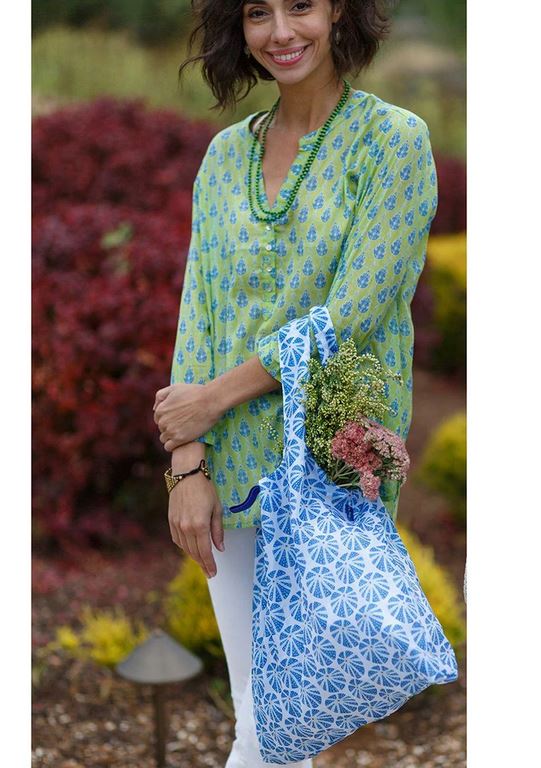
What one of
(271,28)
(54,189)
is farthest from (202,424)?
(54,189)

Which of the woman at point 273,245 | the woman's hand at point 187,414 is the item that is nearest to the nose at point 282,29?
the woman at point 273,245

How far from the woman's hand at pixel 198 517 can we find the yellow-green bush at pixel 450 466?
2.77 metres

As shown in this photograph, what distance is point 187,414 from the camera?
→ 2006mm

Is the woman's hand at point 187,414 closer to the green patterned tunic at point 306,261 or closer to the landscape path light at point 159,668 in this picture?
the green patterned tunic at point 306,261

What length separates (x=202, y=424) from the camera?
200 centimetres

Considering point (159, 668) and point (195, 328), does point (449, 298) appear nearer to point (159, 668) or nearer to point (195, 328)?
point (159, 668)

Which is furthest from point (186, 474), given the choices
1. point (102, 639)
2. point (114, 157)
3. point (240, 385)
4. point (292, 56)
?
point (114, 157)

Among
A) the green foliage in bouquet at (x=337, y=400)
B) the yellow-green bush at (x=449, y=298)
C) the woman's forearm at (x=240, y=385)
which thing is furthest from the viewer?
the yellow-green bush at (x=449, y=298)

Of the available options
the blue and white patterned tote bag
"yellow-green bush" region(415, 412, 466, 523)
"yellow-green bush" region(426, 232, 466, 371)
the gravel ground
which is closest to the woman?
the blue and white patterned tote bag

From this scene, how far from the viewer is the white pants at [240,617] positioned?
2143mm

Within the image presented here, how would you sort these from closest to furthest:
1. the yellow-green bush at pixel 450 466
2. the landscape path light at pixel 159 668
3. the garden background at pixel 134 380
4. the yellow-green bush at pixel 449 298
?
the landscape path light at pixel 159 668 → the garden background at pixel 134 380 → the yellow-green bush at pixel 450 466 → the yellow-green bush at pixel 449 298

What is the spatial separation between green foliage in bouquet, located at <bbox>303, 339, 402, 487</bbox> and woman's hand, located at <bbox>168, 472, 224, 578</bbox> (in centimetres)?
28

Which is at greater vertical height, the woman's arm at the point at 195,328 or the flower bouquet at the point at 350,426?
the woman's arm at the point at 195,328
